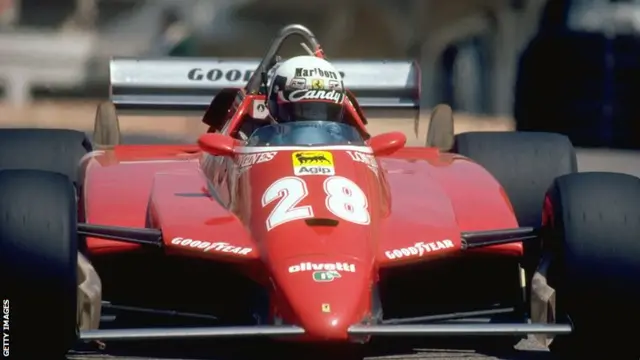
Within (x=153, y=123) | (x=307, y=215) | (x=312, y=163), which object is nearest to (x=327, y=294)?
(x=307, y=215)

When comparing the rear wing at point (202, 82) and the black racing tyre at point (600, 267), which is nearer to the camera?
the black racing tyre at point (600, 267)

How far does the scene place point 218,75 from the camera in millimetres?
11047

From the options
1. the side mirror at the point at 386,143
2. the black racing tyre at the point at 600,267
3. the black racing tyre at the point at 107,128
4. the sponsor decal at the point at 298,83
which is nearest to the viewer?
the black racing tyre at the point at 600,267

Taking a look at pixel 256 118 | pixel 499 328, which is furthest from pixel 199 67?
pixel 499 328

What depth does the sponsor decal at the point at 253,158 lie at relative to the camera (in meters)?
7.59

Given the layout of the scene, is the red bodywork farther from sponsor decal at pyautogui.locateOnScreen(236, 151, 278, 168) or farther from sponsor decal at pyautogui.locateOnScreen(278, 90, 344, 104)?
sponsor decal at pyautogui.locateOnScreen(278, 90, 344, 104)

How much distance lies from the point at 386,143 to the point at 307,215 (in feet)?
3.33

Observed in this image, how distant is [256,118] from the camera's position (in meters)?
8.79

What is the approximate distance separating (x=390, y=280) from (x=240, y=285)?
0.67 metres

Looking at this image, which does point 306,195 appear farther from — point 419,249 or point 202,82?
point 202,82

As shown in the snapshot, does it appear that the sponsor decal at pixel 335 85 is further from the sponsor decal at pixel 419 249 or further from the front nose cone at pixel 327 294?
the front nose cone at pixel 327 294

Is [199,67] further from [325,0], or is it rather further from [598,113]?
[325,0]

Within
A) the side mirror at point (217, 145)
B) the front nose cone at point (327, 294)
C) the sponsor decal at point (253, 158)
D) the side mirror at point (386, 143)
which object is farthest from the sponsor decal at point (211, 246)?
the side mirror at point (386, 143)

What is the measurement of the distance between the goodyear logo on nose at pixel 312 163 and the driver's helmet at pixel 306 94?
1.53 feet
